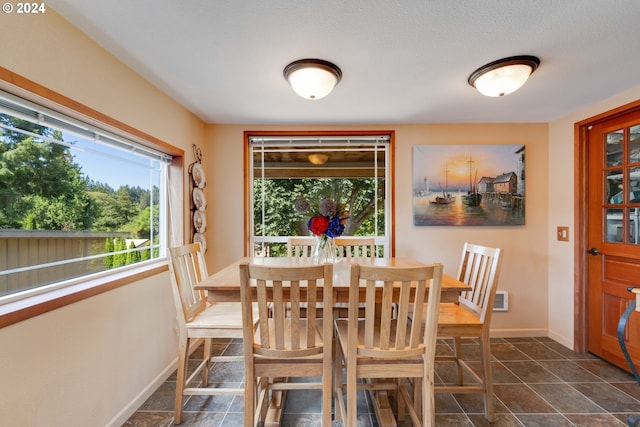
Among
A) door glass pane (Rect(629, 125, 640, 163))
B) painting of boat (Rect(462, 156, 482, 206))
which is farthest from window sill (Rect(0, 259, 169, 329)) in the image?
door glass pane (Rect(629, 125, 640, 163))

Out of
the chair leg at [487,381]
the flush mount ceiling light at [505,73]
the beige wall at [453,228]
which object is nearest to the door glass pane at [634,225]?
the beige wall at [453,228]

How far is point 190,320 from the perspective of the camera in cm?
177

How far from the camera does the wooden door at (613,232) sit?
216 centimetres

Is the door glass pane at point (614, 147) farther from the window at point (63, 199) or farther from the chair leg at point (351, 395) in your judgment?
the window at point (63, 199)

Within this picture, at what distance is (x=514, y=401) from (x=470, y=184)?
1872mm

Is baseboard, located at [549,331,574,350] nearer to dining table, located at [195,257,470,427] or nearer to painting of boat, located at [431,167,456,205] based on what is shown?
painting of boat, located at [431,167,456,205]

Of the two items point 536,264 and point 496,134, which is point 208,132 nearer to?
point 496,134

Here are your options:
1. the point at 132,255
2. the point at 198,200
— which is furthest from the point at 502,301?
the point at 132,255

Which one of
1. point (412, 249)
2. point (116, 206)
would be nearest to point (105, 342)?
point (116, 206)

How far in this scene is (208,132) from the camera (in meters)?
2.95

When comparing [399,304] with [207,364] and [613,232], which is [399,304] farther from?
[613,232]

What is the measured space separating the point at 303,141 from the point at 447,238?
6.08 feet

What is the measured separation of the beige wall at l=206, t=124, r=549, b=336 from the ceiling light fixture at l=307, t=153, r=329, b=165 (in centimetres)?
34

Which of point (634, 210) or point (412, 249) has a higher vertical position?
point (634, 210)
